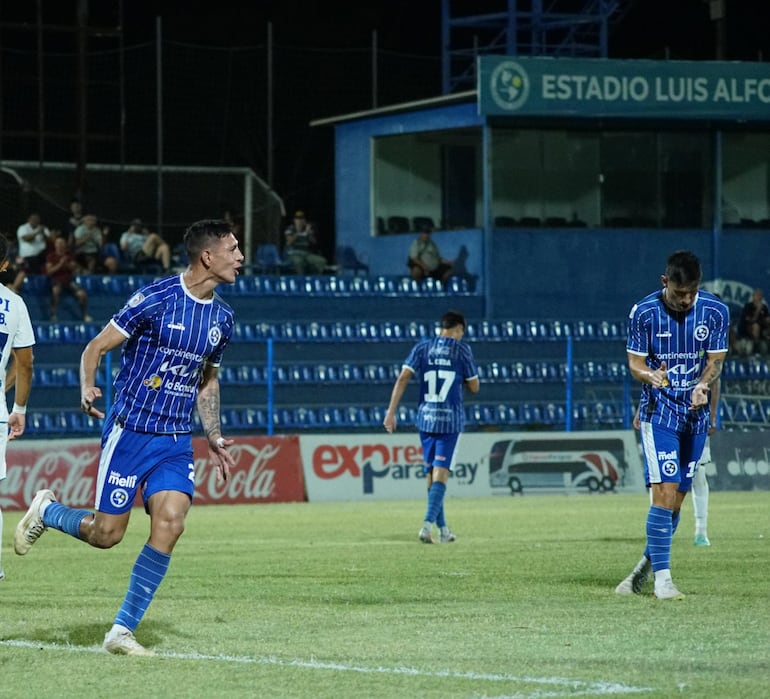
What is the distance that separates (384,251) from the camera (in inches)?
1441

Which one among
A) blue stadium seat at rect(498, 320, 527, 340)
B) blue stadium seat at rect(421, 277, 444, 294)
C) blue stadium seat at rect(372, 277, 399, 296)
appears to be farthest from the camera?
blue stadium seat at rect(421, 277, 444, 294)

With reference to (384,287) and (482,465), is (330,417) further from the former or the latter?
(384,287)

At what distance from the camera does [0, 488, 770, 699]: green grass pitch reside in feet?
23.5

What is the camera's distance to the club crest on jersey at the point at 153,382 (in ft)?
27.2

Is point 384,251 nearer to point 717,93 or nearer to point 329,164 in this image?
point 329,164

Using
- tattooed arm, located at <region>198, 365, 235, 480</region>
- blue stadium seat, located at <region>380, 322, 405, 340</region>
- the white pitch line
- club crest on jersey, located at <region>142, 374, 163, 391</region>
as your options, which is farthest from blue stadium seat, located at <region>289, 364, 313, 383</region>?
club crest on jersey, located at <region>142, 374, 163, 391</region>

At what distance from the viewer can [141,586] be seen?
8039 millimetres

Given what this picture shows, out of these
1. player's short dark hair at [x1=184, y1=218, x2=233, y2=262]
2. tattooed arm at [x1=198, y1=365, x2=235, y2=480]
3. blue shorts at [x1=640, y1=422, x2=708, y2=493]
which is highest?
player's short dark hair at [x1=184, y1=218, x2=233, y2=262]

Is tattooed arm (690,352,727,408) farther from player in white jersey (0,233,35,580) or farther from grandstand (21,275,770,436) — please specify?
grandstand (21,275,770,436)

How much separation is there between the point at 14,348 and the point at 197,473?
44.2 feet

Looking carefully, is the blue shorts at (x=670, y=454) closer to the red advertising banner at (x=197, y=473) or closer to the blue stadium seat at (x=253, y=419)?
the red advertising banner at (x=197, y=473)

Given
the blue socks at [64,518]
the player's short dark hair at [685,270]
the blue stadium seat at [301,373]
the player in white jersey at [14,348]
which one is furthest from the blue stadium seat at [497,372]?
the blue socks at [64,518]

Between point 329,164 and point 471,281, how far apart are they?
5.70m

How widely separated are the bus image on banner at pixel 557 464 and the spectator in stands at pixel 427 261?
26.3 feet
